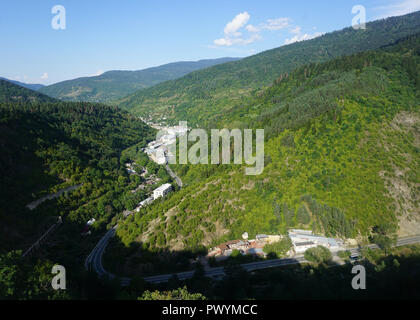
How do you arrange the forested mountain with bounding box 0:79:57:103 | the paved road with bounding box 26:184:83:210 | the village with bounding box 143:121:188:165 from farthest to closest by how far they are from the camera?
the forested mountain with bounding box 0:79:57:103 < the village with bounding box 143:121:188:165 < the paved road with bounding box 26:184:83:210

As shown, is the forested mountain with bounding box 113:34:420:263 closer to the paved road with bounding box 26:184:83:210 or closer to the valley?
the valley

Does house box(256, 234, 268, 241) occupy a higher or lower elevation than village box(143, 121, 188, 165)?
lower

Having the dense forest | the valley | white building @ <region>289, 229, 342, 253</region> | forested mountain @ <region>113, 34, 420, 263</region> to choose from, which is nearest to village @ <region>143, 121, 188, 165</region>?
the dense forest

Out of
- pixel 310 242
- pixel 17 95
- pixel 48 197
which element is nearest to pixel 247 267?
pixel 310 242

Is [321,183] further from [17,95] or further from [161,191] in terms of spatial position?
[17,95]

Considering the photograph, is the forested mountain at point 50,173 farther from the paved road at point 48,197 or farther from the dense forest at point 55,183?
the paved road at point 48,197

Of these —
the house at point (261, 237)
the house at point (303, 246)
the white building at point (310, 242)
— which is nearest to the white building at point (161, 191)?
the house at point (261, 237)
